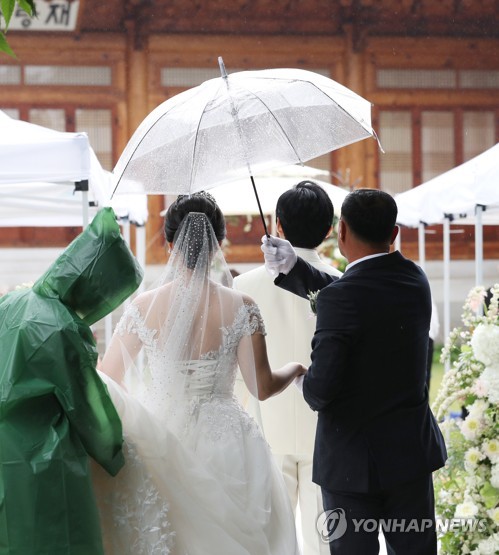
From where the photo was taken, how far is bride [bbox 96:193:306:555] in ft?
8.80

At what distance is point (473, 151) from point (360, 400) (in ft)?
40.3

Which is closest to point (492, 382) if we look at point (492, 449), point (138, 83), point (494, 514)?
point (492, 449)

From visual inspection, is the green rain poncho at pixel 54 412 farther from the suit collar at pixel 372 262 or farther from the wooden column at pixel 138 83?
the wooden column at pixel 138 83

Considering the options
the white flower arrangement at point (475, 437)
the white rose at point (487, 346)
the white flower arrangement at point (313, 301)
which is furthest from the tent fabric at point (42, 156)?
the white rose at point (487, 346)

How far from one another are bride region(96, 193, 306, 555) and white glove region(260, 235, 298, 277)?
0.47 ft

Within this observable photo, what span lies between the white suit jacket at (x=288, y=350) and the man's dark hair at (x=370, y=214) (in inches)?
24.8

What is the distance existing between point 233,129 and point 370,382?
111 cm

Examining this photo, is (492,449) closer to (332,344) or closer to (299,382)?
(299,382)

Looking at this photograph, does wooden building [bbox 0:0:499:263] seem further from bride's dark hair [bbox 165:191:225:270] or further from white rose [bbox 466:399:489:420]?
bride's dark hair [bbox 165:191:225:270]

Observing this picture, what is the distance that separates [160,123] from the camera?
10.5ft

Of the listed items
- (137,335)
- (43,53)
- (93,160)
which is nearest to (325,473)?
(137,335)

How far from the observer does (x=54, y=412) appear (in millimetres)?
2467

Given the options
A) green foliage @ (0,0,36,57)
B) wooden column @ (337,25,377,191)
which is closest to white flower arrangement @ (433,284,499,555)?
green foliage @ (0,0,36,57)

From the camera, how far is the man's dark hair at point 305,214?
3.22m
